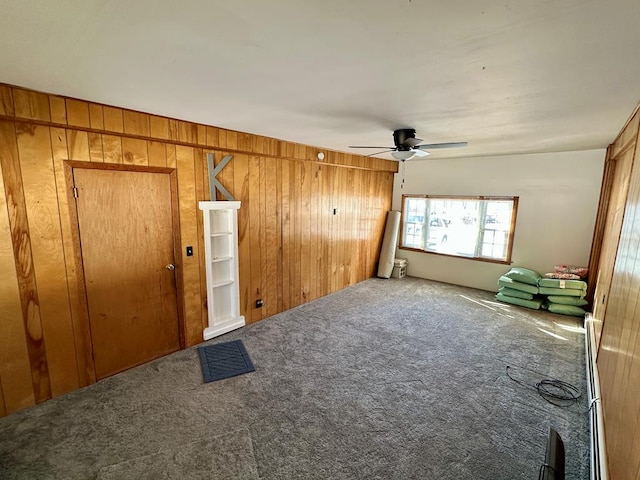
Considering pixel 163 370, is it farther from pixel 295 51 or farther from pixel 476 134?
pixel 476 134

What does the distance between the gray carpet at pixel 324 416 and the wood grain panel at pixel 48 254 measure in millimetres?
322

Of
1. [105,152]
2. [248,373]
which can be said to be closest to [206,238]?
[105,152]

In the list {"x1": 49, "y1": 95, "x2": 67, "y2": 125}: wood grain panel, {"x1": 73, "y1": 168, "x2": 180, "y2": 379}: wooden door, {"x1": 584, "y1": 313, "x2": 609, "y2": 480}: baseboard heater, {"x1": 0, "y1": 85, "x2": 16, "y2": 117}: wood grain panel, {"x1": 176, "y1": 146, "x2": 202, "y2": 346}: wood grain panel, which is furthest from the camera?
{"x1": 176, "y1": 146, "x2": 202, "y2": 346}: wood grain panel

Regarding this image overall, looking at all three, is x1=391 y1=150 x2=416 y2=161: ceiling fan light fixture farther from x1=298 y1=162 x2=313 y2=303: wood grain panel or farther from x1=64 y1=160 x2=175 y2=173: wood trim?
x1=64 y1=160 x2=175 y2=173: wood trim

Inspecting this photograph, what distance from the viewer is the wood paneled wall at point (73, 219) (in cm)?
227

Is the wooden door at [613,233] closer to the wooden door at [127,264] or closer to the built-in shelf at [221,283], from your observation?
the built-in shelf at [221,283]

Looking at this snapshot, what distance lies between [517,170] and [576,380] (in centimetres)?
352

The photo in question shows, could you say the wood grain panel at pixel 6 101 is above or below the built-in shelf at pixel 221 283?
above

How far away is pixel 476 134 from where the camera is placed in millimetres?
3555

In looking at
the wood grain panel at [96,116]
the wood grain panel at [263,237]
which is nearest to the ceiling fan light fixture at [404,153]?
the wood grain panel at [263,237]

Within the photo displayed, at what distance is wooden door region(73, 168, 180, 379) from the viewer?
269 centimetres

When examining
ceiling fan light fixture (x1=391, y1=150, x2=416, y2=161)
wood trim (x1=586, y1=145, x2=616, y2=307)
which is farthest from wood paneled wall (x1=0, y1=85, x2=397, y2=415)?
wood trim (x1=586, y1=145, x2=616, y2=307)

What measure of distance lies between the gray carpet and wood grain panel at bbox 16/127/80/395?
32 cm

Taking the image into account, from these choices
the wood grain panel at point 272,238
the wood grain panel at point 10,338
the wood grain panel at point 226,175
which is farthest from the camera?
the wood grain panel at point 272,238
